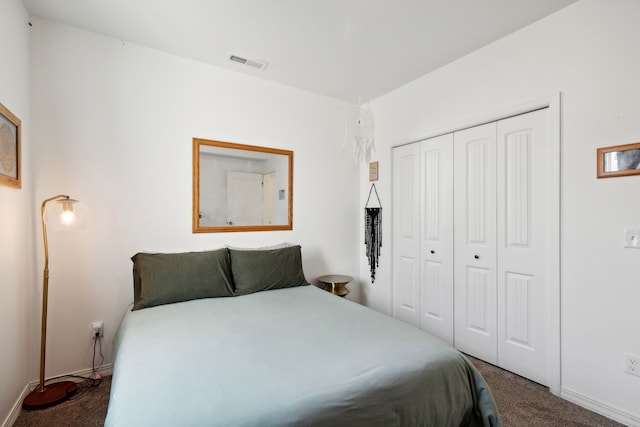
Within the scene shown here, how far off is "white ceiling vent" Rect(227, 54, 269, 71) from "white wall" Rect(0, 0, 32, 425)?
1371 mm

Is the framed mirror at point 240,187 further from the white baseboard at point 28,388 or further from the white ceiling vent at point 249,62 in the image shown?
the white baseboard at point 28,388

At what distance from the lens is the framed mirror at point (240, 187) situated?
2727 millimetres

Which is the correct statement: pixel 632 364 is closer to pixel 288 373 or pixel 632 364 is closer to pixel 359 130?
pixel 288 373

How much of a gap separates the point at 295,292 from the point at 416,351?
49.7 inches

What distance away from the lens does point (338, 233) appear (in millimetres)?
3592

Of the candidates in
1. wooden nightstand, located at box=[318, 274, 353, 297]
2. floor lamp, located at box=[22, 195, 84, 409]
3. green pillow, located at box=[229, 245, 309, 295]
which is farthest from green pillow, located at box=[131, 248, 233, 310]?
wooden nightstand, located at box=[318, 274, 353, 297]

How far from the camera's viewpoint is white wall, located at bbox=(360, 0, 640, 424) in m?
1.77

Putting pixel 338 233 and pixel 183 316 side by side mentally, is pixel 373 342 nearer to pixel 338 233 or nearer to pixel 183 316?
pixel 183 316

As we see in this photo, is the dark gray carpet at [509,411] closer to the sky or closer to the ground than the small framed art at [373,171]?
closer to the ground

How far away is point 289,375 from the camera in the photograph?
4.00ft

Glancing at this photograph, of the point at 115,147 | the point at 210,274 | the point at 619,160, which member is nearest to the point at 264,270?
the point at 210,274

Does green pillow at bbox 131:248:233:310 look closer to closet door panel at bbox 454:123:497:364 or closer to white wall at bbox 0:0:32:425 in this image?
white wall at bbox 0:0:32:425

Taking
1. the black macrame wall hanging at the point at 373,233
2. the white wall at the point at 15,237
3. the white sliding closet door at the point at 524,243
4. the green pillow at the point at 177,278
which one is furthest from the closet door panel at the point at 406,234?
the white wall at the point at 15,237

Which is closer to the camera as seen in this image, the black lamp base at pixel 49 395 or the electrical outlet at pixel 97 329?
the black lamp base at pixel 49 395
